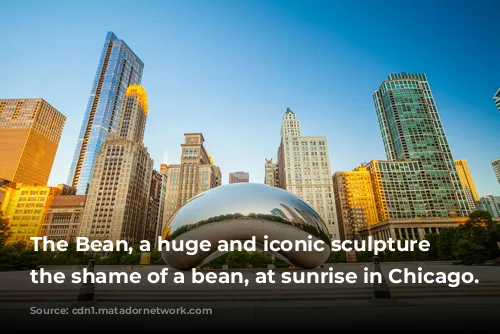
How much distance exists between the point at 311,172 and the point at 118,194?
83.1 m

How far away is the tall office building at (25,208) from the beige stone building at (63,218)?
231 centimetres

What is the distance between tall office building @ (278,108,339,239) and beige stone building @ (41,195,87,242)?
9617 cm

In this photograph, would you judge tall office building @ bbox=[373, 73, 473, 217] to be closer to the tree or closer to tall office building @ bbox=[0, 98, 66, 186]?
the tree

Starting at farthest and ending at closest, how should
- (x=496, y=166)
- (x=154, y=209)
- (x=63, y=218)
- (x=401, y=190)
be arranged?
(x=496, y=166)
(x=154, y=209)
(x=401, y=190)
(x=63, y=218)

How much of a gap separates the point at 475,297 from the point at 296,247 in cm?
654

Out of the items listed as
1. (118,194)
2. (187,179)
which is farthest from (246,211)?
(187,179)

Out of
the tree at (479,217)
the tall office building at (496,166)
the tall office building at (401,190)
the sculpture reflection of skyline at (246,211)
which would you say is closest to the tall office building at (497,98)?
the tall office building at (401,190)

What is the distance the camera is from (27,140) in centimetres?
14000

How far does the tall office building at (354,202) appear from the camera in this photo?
12519cm

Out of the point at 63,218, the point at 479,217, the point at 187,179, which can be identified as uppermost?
the point at 187,179

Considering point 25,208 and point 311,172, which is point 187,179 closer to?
point 311,172

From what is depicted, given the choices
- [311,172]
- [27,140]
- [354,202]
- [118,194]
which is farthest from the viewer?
[27,140]

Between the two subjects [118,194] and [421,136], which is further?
[421,136]

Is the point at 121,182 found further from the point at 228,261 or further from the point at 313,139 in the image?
the point at 228,261
